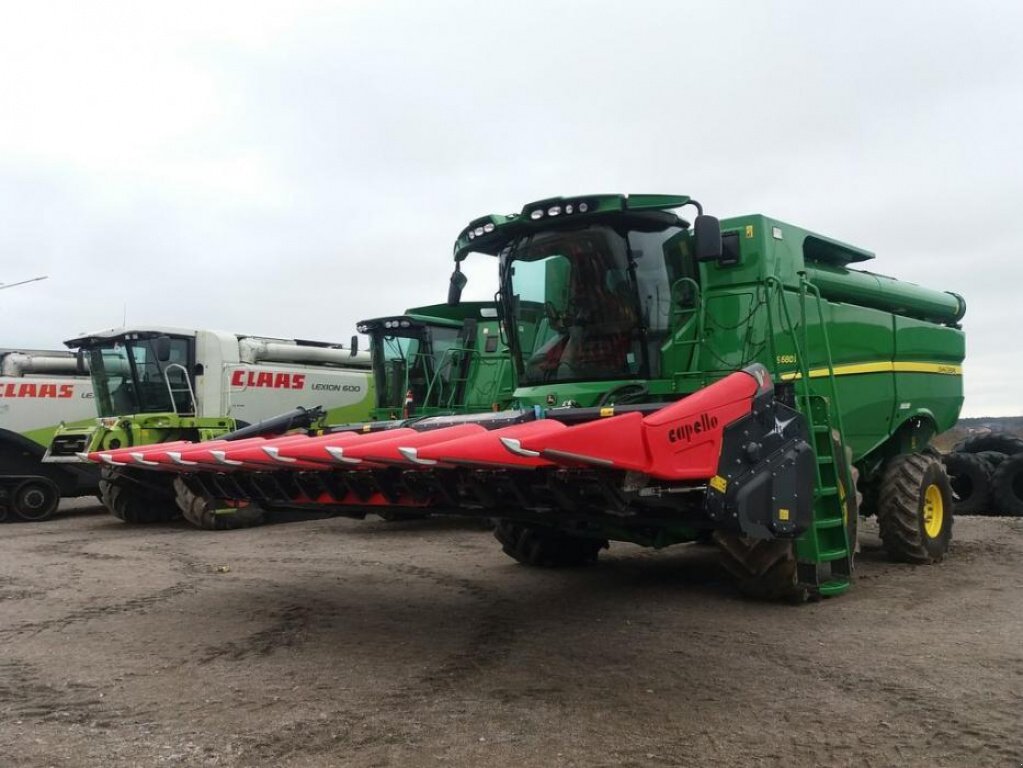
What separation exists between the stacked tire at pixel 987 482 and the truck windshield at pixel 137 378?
10.9m

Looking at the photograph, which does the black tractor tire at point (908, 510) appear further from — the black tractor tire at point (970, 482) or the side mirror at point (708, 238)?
the black tractor tire at point (970, 482)

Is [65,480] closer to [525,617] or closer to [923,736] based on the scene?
[525,617]

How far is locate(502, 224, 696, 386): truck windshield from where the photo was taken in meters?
5.69

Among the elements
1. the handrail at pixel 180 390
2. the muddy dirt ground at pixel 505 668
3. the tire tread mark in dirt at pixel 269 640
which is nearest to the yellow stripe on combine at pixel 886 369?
the muddy dirt ground at pixel 505 668

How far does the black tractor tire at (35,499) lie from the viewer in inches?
526

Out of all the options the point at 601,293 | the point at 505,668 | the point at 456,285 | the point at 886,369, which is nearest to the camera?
the point at 505,668

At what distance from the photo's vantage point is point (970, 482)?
12.3 m

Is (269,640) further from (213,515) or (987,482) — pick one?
(987,482)

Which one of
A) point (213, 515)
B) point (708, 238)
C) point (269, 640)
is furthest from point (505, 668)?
point (213, 515)

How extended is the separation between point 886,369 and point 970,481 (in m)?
5.80

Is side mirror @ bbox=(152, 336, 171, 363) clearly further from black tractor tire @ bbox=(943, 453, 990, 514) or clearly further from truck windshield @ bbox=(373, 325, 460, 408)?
black tractor tire @ bbox=(943, 453, 990, 514)

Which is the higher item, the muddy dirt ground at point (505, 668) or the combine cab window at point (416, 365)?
the combine cab window at point (416, 365)

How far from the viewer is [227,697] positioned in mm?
4035

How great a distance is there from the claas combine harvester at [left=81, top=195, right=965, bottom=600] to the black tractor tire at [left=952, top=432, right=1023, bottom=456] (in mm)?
5363
